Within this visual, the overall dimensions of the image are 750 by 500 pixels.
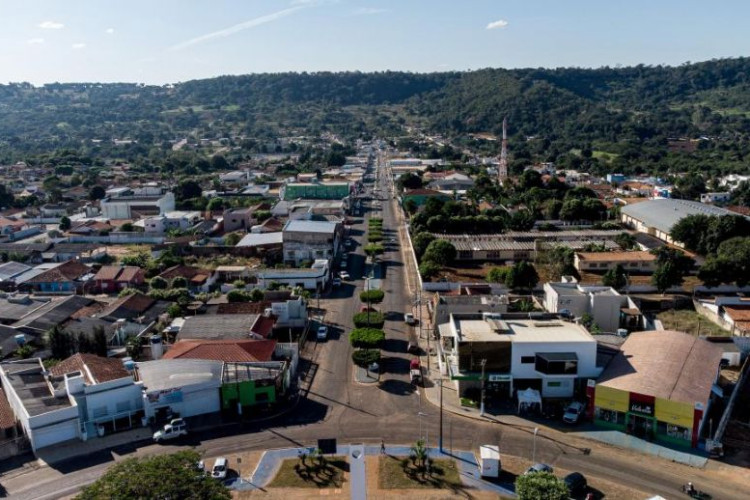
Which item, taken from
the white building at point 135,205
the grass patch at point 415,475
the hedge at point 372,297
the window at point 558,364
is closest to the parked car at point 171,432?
the grass patch at point 415,475

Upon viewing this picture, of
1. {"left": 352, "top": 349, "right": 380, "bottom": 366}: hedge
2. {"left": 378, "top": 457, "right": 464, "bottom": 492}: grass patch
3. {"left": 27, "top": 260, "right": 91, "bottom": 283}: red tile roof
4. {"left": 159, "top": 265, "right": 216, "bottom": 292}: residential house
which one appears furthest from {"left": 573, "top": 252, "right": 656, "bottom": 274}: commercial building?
{"left": 27, "top": 260, "right": 91, "bottom": 283}: red tile roof

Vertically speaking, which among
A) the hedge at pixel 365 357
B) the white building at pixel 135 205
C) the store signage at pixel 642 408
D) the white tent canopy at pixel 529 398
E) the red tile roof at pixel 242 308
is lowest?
the white tent canopy at pixel 529 398

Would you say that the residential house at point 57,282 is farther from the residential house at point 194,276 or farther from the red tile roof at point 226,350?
the red tile roof at point 226,350

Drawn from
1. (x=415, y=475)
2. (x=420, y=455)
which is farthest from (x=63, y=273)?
(x=415, y=475)

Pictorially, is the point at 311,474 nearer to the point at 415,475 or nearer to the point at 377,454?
the point at 377,454

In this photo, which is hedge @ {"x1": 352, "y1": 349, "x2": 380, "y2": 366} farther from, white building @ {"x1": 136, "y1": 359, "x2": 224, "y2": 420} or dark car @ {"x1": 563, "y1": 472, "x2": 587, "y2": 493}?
dark car @ {"x1": 563, "y1": 472, "x2": 587, "y2": 493}
